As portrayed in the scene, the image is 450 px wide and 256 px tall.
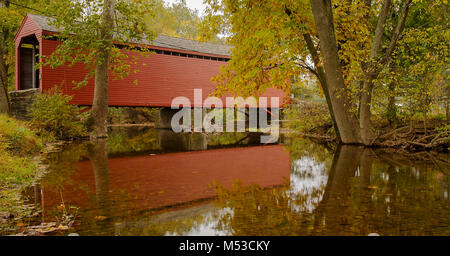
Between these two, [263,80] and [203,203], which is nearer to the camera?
[203,203]

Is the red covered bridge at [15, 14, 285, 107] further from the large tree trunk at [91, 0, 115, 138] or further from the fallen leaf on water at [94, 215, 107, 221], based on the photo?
the fallen leaf on water at [94, 215, 107, 221]

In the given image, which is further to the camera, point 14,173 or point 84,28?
point 84,28

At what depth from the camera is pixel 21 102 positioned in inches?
579

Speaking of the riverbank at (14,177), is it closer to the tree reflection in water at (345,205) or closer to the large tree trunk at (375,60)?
the tree reflection in water at (345,205)

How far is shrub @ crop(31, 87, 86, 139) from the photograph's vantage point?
11977 millimetres

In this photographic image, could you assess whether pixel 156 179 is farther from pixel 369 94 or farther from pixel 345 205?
pixel 369 94

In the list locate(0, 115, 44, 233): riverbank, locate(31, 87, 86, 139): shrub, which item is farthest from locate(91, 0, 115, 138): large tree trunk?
locate(0, 115, 44, 233): riverbank

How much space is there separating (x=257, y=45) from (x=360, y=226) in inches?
288

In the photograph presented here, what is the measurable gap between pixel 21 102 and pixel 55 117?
3.84 meters

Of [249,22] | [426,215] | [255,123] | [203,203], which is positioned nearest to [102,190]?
[203,203]

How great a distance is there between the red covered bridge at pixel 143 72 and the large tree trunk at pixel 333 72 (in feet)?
26.9

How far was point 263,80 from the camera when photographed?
1066 centimetres

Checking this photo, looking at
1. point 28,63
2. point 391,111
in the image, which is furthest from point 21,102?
point 391,111
